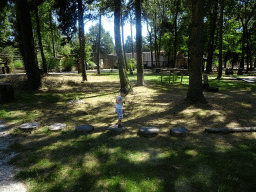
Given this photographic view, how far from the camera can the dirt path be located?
9.53 feet

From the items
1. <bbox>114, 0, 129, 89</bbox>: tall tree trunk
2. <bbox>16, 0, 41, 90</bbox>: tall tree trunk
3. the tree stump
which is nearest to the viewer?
the tree stump

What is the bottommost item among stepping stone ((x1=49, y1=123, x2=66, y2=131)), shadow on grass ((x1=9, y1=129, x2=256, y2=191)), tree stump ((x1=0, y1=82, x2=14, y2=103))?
shadow on grass ((x1=9, y1=129, x2=256, y2=191))

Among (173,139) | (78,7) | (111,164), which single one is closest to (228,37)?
(78,7)

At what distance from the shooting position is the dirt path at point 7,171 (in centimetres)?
291

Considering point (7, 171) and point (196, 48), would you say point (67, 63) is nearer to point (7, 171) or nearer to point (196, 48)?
point (196, 48)

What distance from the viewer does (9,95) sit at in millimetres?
8570

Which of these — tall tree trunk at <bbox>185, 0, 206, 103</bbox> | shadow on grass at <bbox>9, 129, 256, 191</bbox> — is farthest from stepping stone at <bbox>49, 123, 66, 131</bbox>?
tall tree trunk at <bbox>185, 0, 206, 103</bbox>

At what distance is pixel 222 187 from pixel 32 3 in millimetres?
15772

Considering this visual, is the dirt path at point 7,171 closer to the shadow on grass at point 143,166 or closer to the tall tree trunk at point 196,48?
the shadow on grass at point 143,166

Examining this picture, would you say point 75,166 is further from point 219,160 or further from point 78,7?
point 78,7

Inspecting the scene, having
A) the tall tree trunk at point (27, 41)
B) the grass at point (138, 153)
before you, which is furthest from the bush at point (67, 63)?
the grass at point (138, 153)

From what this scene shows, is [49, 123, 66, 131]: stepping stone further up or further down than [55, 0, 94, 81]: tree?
further down

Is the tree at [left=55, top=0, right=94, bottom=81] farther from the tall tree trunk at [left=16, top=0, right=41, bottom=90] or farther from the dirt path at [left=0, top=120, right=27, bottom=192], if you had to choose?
the dirt path at [left=0, top=120, right=27, bottom=192]

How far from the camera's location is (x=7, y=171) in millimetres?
3342
